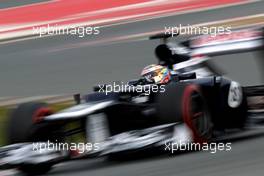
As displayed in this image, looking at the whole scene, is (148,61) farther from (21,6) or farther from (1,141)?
(21,6)

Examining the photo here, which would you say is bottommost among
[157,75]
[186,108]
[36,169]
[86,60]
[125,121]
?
[36,169]

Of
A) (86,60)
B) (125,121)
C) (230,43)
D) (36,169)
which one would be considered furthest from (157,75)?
(86,60)

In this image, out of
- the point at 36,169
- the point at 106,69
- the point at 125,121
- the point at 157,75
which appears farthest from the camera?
the point at 106,69

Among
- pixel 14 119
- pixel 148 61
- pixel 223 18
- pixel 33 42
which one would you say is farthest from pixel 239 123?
pixel 33 42

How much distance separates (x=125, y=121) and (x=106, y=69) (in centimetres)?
515

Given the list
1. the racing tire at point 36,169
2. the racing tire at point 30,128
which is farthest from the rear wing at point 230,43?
the racing tire at point 36,169

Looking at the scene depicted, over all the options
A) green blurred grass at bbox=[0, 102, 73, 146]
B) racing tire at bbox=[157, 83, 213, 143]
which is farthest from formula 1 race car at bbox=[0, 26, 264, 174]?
green blurred grass at bbox=[0, 102, 73, 146]

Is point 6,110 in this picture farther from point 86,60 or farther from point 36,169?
point 36,169

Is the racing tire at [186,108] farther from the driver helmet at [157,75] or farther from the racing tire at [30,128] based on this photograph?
the racing tire at [30,128]

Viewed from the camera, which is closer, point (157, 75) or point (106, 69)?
point (157, 75)

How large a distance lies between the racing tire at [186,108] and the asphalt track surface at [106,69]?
296 millimetres

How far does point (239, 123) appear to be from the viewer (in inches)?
338

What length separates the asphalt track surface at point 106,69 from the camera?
7.14 m

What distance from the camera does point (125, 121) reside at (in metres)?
7.81
